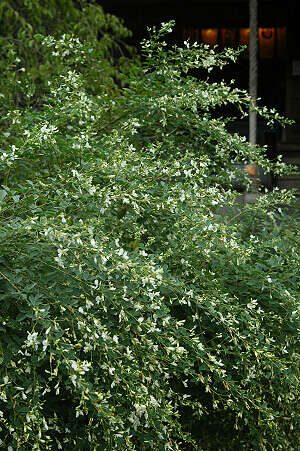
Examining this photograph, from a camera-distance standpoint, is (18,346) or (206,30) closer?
(18,346)

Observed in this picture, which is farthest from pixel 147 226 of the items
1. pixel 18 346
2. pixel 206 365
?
pixel 18 346

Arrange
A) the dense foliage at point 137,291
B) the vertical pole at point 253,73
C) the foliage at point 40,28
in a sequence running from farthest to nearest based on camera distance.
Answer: the foliage at point 40,28
the vertical pole at point 253,73
the dense foliage at point 137,291

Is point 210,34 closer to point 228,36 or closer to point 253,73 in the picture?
point 228,36

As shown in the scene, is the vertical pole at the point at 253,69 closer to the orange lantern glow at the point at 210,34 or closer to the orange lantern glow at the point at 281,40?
the orange lantern glow at the point at 210,34

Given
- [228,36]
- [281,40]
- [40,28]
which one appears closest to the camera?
[40,28]

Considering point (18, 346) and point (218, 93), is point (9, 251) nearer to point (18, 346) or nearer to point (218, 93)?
point (18, 346)

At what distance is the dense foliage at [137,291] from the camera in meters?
1.88

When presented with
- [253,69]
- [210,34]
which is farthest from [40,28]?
[210,34]

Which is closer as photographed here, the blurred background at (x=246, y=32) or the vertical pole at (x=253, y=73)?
the vertical pole at (x=253, y=73)

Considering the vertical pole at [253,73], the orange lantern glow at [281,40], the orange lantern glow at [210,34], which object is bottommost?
the orange lantern glow at [281,40]

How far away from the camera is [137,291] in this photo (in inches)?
77.7

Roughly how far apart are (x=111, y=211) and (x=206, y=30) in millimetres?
7584

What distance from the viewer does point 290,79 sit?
9641mm

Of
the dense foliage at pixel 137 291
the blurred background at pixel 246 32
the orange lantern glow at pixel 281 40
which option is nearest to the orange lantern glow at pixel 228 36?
the blurred background at pixel 246 32
